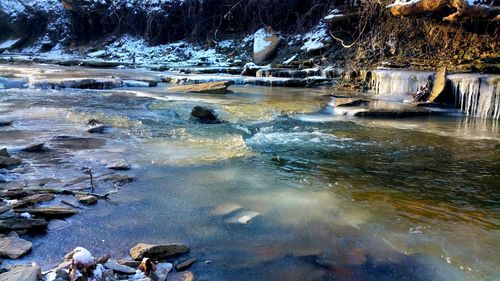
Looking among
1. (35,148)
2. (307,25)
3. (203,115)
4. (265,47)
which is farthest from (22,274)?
(307,25)

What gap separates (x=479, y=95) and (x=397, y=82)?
2681 mm

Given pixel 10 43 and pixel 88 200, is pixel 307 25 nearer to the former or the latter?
pixel 88 200

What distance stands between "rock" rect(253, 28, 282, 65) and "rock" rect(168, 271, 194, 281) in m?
15.8

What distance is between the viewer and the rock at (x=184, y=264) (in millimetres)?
2771

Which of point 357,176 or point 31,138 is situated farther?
point 31,138

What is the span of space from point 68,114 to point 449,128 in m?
6.52

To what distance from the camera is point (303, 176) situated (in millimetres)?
4707

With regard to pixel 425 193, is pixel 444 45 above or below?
above

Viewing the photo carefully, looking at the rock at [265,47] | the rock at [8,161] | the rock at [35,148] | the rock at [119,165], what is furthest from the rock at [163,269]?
the rock at [265,47]

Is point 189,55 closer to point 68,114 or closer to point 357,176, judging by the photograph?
point 68,114

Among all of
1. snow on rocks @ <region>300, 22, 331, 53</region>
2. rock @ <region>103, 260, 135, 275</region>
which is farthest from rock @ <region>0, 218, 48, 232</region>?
Answer: snow on rocks @ <region>300, 22, 331, 53</region>

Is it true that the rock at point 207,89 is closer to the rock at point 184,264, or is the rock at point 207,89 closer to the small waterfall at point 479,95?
the small waterfall at point 479,95

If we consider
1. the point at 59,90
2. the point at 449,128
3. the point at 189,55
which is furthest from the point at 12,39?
the point at 449,128

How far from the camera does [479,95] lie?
924 cm
